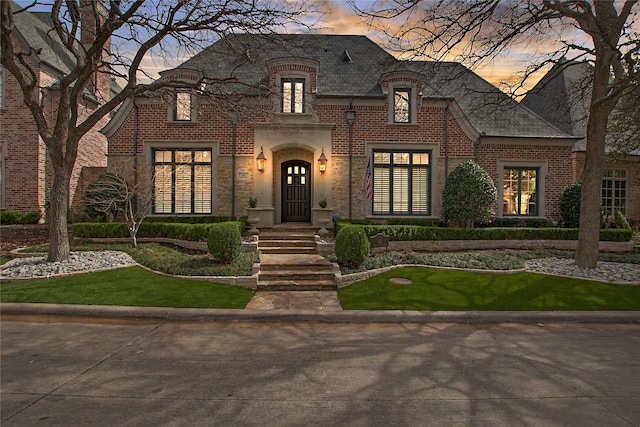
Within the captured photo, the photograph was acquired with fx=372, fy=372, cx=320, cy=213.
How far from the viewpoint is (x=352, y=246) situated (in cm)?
959

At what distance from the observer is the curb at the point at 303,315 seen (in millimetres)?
6625

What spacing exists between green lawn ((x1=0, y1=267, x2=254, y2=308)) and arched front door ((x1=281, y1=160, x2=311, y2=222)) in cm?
750

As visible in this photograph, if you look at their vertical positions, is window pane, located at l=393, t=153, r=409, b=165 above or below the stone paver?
above

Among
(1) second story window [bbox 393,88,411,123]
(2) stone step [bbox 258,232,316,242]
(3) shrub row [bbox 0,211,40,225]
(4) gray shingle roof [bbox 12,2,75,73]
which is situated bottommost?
(2) stone step [bbox 258,232,316,242]

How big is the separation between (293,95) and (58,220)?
9.23m

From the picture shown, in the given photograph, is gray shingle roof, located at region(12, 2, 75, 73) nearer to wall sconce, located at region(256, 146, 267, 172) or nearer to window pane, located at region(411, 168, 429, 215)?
wall sconce, located at region(256, 146, 267, 172)

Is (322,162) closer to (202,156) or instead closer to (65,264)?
(202,156)

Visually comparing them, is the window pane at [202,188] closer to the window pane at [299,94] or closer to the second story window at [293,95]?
the second story window at [293,95]

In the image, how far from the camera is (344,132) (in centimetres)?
1512

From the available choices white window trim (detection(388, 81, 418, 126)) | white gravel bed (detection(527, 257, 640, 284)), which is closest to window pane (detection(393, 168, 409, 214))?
white window trim (detection(388, 81, 418, 126))

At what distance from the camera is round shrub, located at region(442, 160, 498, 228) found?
1362cm

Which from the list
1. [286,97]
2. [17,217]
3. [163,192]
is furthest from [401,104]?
[17,217]

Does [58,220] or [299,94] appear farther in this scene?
[299,94]

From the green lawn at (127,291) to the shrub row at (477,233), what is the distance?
5.43 m
